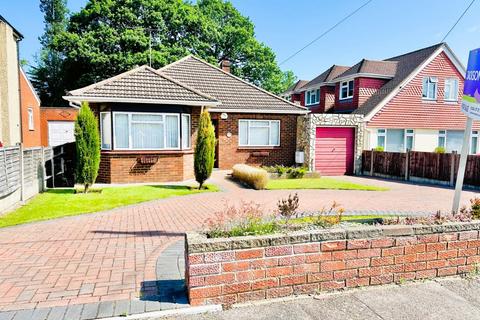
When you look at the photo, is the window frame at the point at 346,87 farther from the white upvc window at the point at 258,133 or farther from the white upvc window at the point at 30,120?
the white upvc window at the point at 30,120

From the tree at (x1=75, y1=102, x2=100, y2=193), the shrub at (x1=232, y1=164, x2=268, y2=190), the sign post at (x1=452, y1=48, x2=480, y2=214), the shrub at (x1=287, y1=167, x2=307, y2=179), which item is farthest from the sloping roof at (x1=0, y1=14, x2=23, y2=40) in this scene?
the sign post at (x1=452, y1=48, x2=480, y2=214)

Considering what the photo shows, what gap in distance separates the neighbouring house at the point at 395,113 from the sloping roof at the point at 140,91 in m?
7.18

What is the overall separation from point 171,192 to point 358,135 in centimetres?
1162

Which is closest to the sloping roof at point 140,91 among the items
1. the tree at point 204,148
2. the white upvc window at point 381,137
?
the tree at point 204,148

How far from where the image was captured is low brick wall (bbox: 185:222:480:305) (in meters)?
3.38

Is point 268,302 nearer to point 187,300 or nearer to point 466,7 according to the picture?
point 187,300

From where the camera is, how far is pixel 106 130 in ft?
41.2

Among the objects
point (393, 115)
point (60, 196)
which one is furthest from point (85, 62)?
point (393, 115)

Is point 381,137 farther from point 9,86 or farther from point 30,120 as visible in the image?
point 30,120

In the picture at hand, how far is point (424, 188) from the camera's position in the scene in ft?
42.9

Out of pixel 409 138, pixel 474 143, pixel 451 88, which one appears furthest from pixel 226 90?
pixel 474 143

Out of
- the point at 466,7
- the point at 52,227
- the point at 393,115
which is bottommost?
the point at 52,227

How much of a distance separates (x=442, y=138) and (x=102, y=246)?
22.5 m

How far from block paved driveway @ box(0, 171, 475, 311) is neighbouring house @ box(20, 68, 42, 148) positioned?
16779 millimetres
